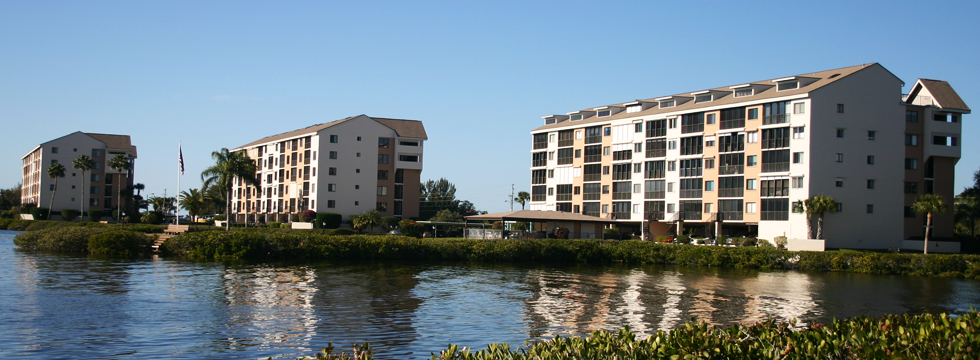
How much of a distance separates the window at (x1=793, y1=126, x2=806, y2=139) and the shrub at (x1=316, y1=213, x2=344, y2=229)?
57.8m

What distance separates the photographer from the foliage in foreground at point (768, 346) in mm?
10383

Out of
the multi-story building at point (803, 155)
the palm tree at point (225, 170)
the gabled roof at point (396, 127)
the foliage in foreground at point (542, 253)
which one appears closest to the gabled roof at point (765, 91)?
the multi-story building at point (803, 155)

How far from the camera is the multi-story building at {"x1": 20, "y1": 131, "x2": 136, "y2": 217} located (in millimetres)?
131500

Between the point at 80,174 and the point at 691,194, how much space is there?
109m

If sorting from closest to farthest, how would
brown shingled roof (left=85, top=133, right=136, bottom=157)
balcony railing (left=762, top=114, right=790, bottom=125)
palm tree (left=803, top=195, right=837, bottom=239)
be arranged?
palm tree (left=803, top=195, right=837, bottom=239) < balcony railing (left=762, top=114, right=790, bottom=125) < brown shingled roof (left=85, top=133, right=136, bottom=157)

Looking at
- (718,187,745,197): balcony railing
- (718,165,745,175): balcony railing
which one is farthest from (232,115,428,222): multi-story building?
(718,187,745,197): balcony railing

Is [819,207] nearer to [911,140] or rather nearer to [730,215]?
[730,215]

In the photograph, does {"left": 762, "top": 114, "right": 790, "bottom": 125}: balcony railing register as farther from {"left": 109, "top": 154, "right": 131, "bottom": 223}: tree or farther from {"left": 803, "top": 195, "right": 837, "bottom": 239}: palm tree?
{"left": 109, "top": 154, "right": 131, "bottom": 223}: tree

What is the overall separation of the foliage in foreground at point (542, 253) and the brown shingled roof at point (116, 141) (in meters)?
93.7

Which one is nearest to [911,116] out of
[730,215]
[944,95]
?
[944,95]

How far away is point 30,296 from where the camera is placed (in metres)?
30.7

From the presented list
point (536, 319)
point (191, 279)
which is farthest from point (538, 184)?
point (536, 319)

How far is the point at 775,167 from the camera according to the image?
74562mm

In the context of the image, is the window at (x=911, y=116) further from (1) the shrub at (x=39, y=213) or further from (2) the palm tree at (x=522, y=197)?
(1) the shrub at (x=39, y=213)
